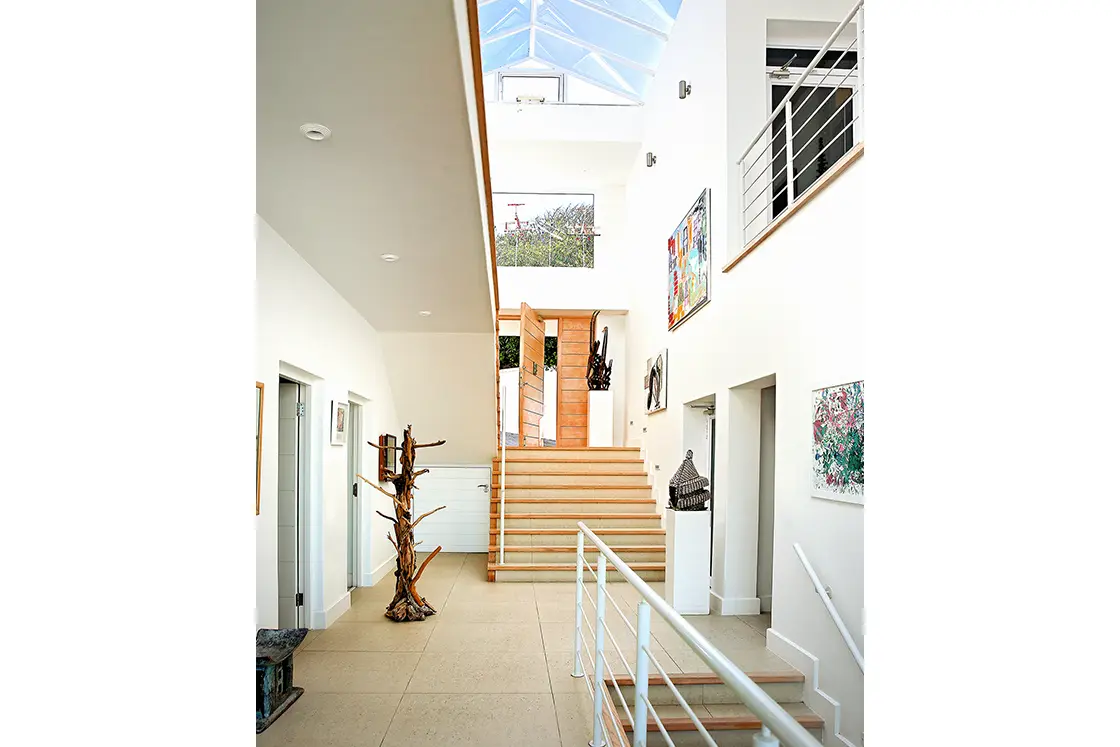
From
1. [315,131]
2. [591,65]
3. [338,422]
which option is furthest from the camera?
[591,65]

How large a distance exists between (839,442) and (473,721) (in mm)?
2263

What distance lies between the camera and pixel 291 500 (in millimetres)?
5730

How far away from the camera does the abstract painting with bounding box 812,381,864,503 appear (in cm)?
399

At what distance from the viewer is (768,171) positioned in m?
6.29

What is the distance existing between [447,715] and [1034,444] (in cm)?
381

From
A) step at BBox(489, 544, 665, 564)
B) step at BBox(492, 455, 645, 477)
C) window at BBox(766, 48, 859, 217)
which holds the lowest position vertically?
step at BBox(489, 544, 665, 564)

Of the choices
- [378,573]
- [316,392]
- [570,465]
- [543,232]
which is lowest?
[378,573]

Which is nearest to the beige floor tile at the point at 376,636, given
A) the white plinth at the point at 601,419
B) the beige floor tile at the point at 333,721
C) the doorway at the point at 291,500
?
the doorway at the point at 291,500

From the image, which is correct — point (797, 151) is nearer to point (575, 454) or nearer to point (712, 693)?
point (712, 693)

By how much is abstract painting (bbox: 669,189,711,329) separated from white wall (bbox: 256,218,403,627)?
9.68 feet

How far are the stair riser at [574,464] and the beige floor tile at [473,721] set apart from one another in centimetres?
582

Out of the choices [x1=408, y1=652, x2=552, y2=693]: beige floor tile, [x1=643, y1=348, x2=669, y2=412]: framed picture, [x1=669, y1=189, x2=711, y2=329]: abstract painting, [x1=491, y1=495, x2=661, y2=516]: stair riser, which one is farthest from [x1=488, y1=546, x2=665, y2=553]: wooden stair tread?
[x1=408, y1=652, x2=552, y2=693]: beige floor tile

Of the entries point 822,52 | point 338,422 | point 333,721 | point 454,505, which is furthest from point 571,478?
point 822,52

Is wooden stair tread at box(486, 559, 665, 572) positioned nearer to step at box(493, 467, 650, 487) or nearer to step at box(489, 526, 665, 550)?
step at box(489, 526, 665, 550)
